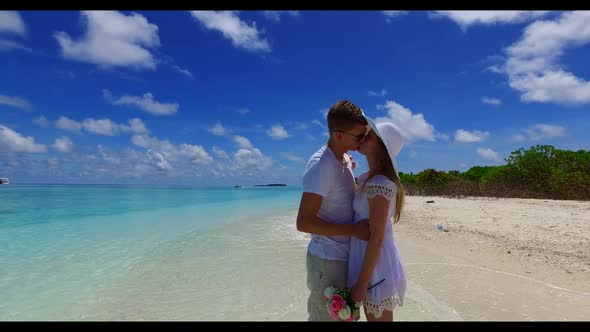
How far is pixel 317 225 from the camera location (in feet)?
6.40

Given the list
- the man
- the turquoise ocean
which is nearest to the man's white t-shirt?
the man

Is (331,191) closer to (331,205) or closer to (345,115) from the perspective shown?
(331,205)

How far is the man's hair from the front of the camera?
1.93m

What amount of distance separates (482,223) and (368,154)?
11.0 metres

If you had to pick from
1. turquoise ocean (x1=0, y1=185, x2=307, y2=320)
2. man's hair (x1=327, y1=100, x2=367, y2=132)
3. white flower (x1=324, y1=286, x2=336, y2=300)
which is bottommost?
turquoise ocean (x1=0, y1=185, x2=307, y2=320)

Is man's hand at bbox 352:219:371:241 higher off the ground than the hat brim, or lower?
lower

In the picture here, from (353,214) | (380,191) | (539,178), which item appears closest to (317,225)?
(353,214)

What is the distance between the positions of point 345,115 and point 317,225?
2.07 feet

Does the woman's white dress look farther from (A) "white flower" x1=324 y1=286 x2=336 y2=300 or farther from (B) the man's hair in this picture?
(B) the man's hair

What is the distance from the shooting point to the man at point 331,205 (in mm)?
1943

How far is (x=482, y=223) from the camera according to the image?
11.3 metres

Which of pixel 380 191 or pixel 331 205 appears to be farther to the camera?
pixel 331 205
